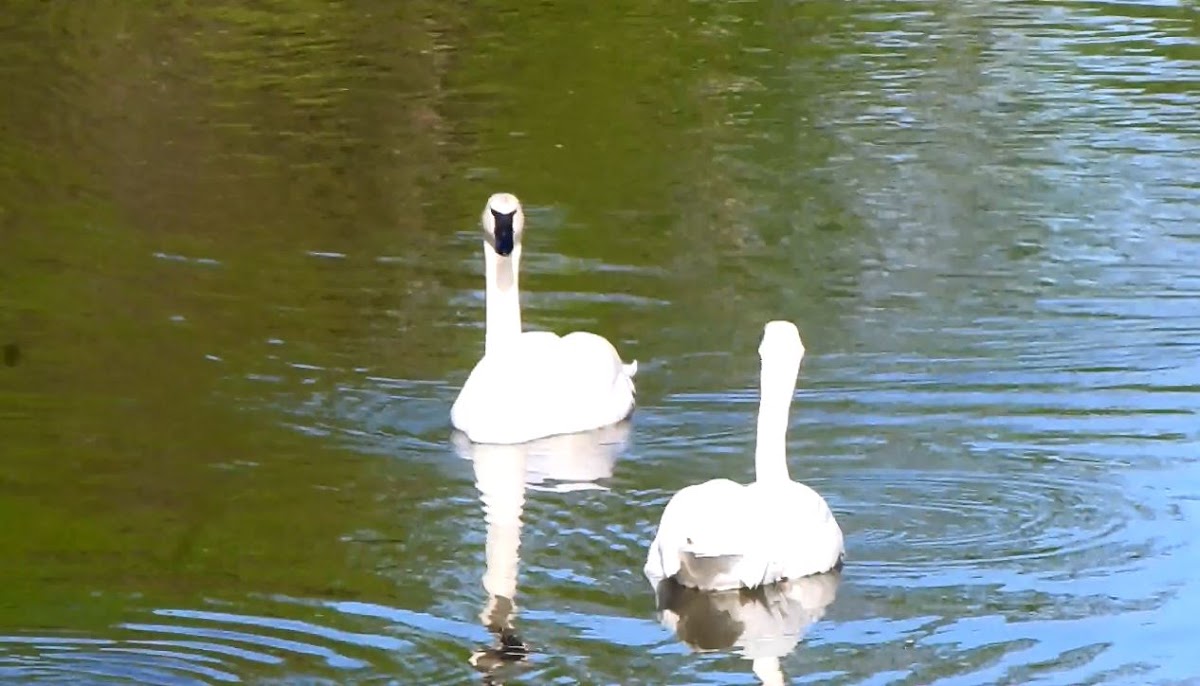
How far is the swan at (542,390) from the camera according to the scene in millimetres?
13016

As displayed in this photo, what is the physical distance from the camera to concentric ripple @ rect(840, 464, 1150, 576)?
35.0 feet

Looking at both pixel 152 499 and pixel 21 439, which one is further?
pixel 21 439

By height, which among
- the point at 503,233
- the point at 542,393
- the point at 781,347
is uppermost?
the point at 503,233

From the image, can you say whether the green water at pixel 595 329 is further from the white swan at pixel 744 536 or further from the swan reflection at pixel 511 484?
the white swan at pixel 744 536

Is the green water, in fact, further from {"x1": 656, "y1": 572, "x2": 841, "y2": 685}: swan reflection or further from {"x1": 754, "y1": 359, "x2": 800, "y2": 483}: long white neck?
{"x1": 754, "y1": 359, "x2": 800, "y2": 483}: long white neck

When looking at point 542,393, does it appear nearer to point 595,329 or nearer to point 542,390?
point 542,390

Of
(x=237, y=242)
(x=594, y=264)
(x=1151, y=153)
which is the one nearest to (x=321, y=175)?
(x=237, y=242)

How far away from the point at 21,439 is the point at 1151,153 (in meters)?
10.6

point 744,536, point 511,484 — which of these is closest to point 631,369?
point 511,484

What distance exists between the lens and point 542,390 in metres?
13.2

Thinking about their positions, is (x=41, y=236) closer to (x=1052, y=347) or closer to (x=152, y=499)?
(x=152, y=499)

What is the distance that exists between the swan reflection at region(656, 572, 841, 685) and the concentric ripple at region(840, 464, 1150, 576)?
0.49 metres

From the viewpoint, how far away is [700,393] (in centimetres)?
1366

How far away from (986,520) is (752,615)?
1.64m
